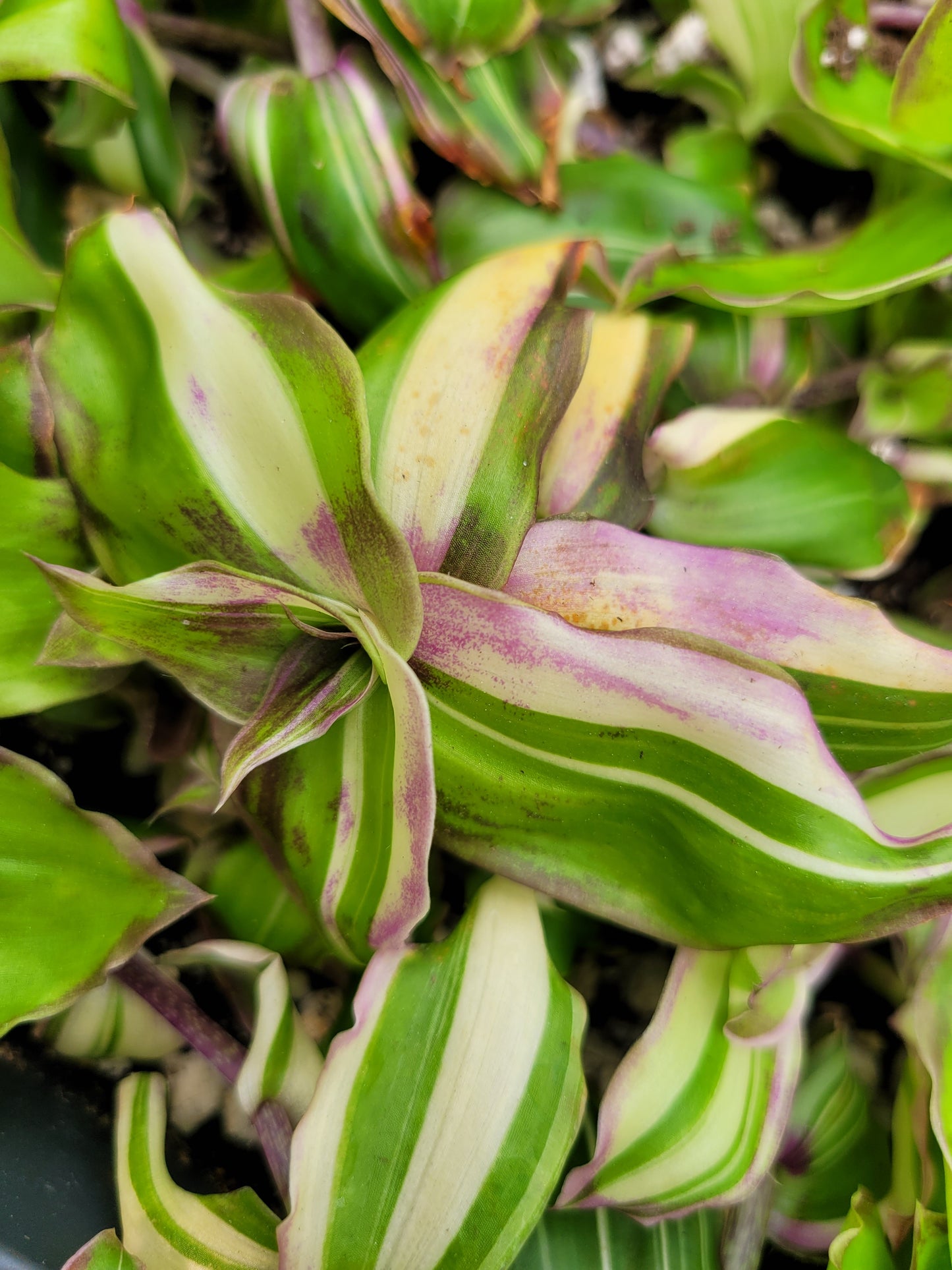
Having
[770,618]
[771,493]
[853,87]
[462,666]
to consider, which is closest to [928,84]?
[853,87]

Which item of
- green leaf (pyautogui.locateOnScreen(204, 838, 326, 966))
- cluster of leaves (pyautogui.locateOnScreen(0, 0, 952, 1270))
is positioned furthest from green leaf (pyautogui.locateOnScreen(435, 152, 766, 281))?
green leaf (pyautogui.locateOnScreen(204, 838, 326, 966))

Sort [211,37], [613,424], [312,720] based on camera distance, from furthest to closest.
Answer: [211,37] → [613,424] → [312,720]

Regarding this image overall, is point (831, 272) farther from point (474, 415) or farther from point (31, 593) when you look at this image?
A: point (31, 593)

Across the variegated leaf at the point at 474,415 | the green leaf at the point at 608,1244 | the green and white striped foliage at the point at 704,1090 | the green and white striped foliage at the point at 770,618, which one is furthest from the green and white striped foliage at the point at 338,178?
the green leaf at the point at 608,1244

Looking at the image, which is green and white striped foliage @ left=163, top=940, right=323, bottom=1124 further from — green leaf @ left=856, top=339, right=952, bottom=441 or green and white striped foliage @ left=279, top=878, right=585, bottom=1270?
green leaf @ left=856, top=339, right=952, bottom=441

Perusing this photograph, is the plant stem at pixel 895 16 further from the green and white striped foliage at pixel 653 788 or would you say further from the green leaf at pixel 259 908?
the green leaf at pixel 259 908

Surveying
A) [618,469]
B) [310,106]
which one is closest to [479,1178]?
[618,469]
